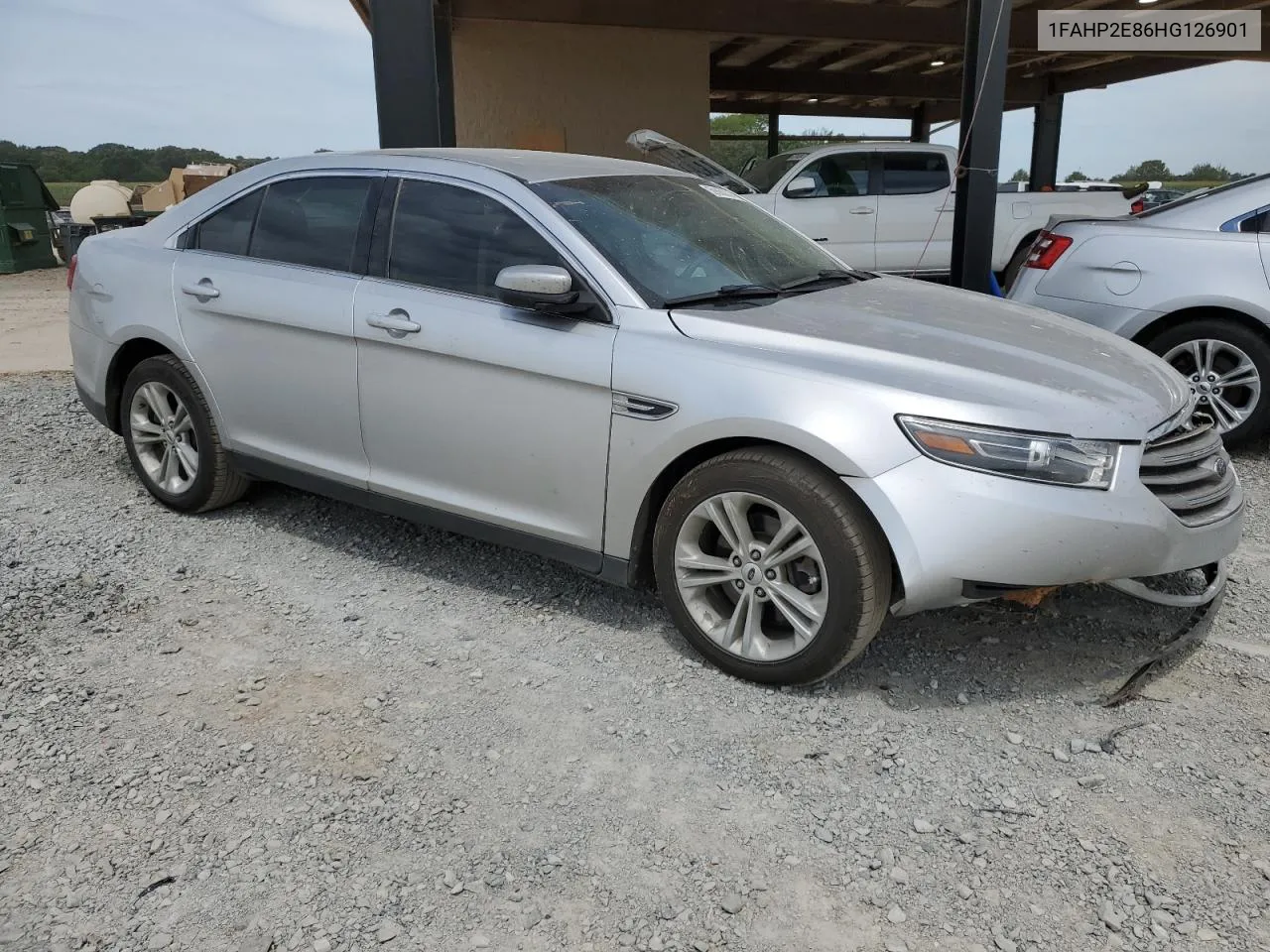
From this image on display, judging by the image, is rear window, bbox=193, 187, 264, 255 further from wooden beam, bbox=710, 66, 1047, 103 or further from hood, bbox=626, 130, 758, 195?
wooden beam, bbox=710, 66, 1047, 103

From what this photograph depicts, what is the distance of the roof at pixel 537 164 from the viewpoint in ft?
12.8

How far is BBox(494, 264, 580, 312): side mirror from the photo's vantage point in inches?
133

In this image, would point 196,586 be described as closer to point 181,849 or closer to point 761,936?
point 181,849

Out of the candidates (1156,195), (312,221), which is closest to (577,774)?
(312,221)

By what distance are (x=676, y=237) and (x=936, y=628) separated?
68.2 inches

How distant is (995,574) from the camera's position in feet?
9.51

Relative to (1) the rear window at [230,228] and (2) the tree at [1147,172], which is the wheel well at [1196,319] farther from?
(2) the tree at [1147,172]

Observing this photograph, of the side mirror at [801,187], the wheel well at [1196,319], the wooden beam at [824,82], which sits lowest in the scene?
the wheel well at [1196,319]

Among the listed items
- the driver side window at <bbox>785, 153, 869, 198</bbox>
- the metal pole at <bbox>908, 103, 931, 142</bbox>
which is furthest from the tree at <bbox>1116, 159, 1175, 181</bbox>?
the driver side window at <bbox>785, 153, 869, 198</bbox>

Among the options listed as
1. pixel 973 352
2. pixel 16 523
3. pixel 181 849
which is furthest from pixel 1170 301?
pixel 16 523

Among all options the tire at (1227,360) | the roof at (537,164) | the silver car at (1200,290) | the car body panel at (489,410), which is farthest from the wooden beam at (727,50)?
the car body panel at (489,410)

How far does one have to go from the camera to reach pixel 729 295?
142 inches

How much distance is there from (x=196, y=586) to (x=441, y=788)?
6.09 feet

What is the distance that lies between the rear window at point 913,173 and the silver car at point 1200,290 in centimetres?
553
